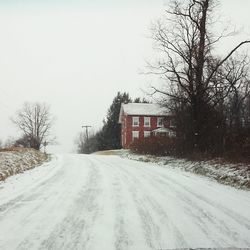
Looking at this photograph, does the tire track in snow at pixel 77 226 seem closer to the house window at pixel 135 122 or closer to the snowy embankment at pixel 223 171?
the snowy embankment at pixel 223 171

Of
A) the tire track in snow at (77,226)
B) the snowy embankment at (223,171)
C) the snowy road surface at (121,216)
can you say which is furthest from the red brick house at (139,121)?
the tire track in snow at (77,226)

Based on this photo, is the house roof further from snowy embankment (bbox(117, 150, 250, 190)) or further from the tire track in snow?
the tire track in snow

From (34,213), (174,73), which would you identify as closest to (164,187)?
(34,213)

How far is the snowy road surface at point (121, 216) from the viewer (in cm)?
757

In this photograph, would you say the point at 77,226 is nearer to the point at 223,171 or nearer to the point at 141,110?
the point at 223,171

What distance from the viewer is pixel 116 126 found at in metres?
91.2

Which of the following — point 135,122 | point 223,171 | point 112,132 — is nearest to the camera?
point 223,171

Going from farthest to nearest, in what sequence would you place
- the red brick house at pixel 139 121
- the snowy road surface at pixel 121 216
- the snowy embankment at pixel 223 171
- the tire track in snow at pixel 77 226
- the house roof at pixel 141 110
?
the house roof at pixel 141 110
the red brick house at pixel 139 121
the snowy embankment at pixel 223 171
the snowy road surface at pixel 121 216
the tire track in snow at pixel 77 226

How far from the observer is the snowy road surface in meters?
7.57

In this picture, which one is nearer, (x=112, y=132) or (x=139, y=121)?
(x=139, y=121)

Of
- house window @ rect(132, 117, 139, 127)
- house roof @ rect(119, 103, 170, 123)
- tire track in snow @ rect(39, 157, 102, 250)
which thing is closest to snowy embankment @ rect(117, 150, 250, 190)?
tire track in snow @ rect(39, 157, 102, 250)

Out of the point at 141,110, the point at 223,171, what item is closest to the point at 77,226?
the point at 223,171

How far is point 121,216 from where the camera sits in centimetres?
967

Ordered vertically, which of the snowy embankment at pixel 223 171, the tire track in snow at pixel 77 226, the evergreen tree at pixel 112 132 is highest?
the evergreen tree at pixel 112 132
